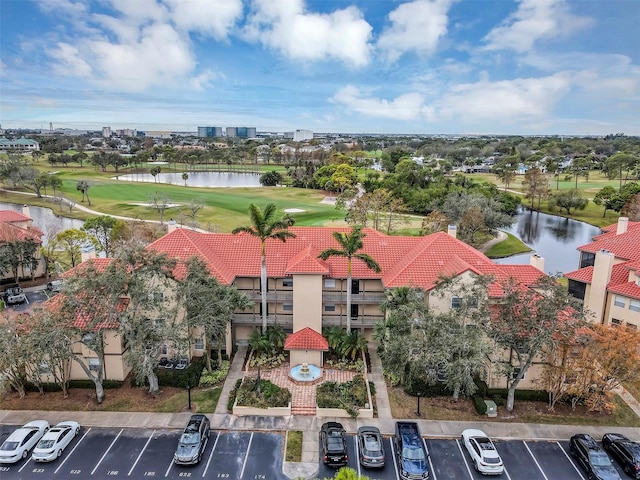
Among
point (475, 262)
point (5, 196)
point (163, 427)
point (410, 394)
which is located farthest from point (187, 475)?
point (5, 196)

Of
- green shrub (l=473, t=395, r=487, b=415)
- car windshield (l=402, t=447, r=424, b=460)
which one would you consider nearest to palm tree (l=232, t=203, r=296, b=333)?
car windshield (l=402, t=447, r=424, b=460)

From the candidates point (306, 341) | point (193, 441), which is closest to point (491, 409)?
point (306, 341)

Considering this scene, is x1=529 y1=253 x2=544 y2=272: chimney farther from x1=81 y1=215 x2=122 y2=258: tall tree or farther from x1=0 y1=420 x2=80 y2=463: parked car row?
x1=81 y1=215 x2=122 y2=258: tall tree

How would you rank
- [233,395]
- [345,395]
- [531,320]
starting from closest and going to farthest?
1. [531,320]
2. [345,395]
3. [233,395]

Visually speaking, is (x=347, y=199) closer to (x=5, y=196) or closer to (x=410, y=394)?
(x=410, y=394)

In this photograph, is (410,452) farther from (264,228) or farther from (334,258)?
(264,228)

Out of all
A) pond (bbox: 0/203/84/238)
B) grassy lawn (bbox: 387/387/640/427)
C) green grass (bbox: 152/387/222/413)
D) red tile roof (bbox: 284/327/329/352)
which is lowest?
grassy lawn (bbox: 387/387/640/427)
